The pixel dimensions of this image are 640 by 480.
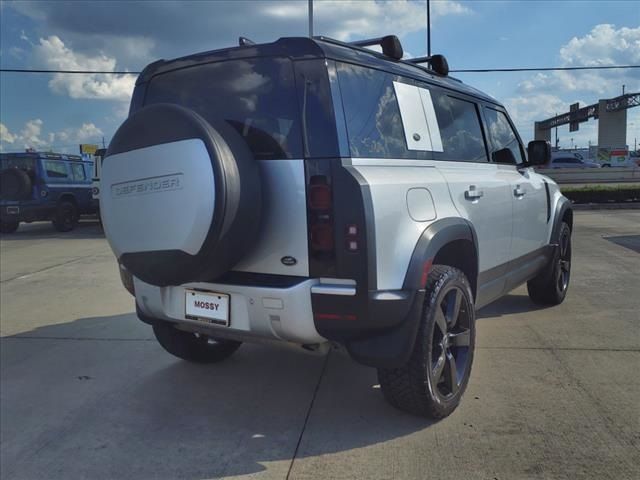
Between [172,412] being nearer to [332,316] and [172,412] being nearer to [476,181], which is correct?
[332,316]

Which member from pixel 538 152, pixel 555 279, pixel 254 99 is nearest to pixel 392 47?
pixel 254 99

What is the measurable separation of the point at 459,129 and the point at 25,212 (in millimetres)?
13196

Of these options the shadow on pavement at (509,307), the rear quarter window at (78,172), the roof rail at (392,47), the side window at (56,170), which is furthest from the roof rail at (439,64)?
the rear quarter window at (78,172)

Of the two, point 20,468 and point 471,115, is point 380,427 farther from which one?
point 471,115

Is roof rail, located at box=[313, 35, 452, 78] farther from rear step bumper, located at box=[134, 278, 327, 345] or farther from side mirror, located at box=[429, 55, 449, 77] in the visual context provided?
rear step bumper, located at box=[134, 278, 327, 345]

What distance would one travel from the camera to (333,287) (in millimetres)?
2631

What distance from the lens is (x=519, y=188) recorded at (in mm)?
4324

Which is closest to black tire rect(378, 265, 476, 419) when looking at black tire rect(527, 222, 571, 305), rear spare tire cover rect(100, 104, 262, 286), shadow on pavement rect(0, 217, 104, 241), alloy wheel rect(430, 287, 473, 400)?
alloy wheel rect(430, 287, 473, 400)

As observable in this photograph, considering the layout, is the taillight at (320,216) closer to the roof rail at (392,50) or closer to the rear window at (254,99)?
the rear window at (254,99)

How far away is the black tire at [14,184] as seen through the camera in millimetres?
13820

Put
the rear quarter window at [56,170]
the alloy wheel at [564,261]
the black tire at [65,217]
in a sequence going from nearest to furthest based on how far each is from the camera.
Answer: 1. the alloy wheel at [564,261]
2. the rear quarter window at [56,170]
3. the black tire at [65,217]

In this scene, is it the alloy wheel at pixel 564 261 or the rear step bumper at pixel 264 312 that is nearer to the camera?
the rear step bumper at pixel 264 312

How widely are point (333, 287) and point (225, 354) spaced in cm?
194

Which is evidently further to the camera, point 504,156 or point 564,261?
point 564,261
